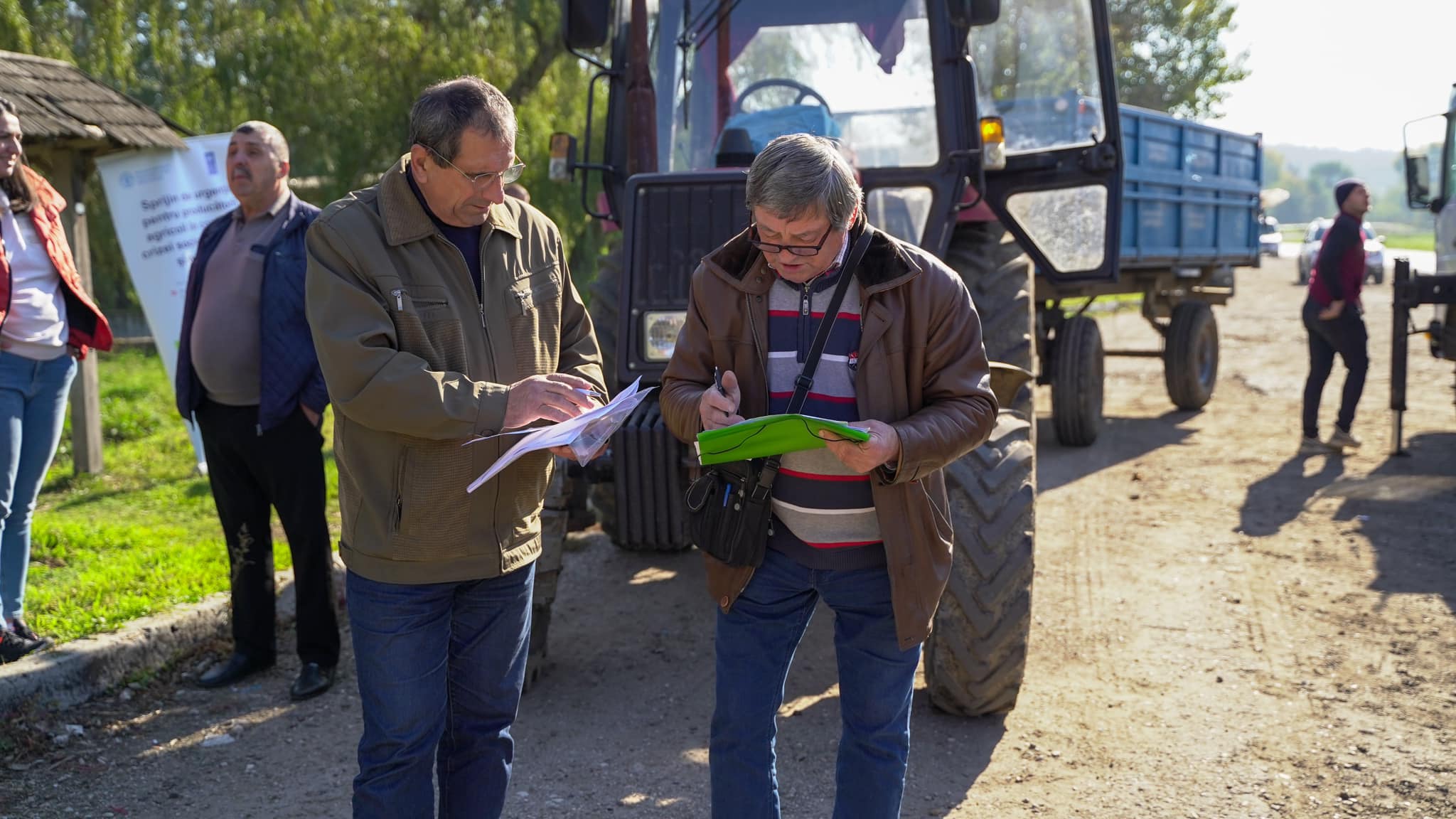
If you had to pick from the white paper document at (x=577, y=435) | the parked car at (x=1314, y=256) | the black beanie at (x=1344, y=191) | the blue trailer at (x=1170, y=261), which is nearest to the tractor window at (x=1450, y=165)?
the black beanie at (x=1344, y=191)

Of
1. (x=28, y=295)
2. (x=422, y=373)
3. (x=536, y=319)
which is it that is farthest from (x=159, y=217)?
(x=422, y=373)

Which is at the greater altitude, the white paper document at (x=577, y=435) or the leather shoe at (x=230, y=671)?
the white paper document at (x=577, y=435)

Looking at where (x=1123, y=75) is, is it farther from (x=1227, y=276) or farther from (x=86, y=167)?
(x=86, y=167)

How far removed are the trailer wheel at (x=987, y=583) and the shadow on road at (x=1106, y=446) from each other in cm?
382

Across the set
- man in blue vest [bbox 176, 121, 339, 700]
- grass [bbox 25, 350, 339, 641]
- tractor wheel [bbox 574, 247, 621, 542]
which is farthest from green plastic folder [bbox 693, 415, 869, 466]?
grass [bbox 25, 350, 339, 641]

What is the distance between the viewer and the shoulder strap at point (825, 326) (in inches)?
104

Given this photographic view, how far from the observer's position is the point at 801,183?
2484 mm

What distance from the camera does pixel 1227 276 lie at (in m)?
11.6

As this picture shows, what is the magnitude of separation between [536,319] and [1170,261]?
8067 millimetres

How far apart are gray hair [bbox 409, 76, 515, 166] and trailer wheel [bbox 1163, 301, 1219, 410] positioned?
890 centimetres

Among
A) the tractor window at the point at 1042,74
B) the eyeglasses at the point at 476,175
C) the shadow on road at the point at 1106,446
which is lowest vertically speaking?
the shadow on road at the point at 1106,446

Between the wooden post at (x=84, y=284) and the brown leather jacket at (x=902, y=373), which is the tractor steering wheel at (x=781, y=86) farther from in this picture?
the wooden post at (x=84, y=284)

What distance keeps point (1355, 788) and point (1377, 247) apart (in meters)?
27.8

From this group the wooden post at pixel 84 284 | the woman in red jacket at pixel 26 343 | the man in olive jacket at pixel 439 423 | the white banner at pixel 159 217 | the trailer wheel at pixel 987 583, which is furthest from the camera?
the white banner at pixel 159 217
